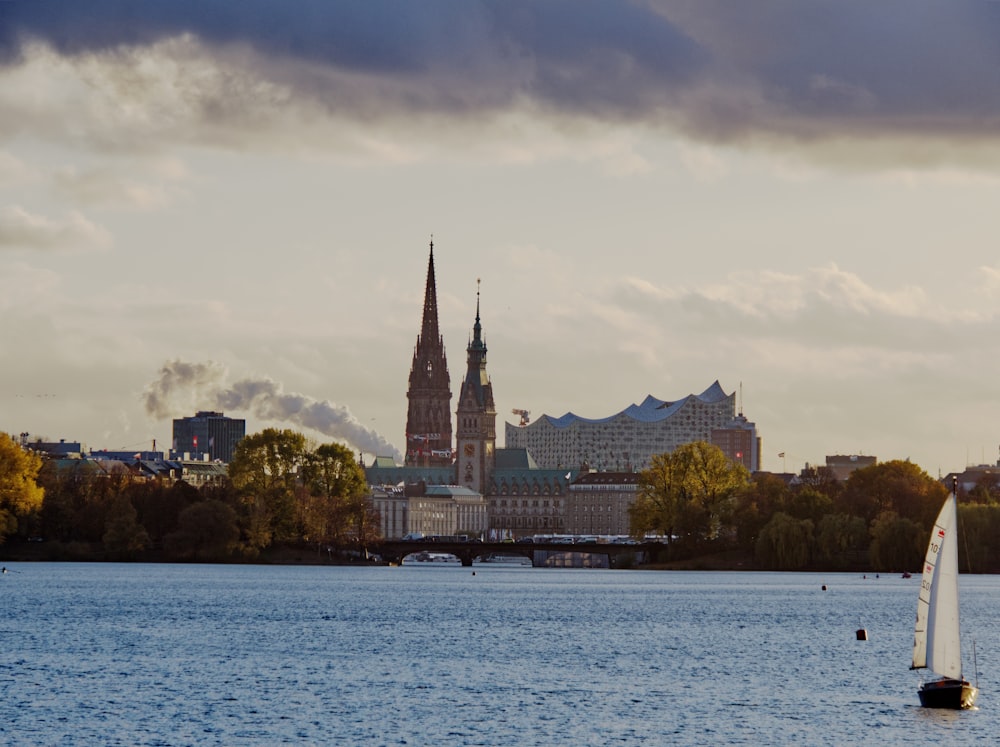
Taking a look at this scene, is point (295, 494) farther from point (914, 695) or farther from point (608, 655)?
point (914, 695)

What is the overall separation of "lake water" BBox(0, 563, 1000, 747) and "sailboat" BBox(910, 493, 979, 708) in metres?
1.80

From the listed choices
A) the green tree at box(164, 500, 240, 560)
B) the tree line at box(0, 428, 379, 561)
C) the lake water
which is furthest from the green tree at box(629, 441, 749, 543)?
the lake water

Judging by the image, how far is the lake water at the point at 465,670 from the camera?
199ft

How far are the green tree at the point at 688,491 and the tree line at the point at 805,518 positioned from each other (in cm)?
10

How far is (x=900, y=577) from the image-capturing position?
184 meters

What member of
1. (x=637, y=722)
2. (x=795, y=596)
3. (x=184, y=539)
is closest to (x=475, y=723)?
(x=637, y=722)

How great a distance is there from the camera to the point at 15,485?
7205 inches

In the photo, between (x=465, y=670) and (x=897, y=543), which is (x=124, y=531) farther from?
(x=465, y=670)

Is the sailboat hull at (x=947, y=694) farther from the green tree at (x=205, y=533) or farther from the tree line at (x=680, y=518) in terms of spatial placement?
the green tree at (x=205, y=533)

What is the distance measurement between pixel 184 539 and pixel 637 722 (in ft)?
433

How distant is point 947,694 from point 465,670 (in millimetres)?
21512

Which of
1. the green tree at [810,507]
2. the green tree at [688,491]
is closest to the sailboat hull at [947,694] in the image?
the green tree at [810,507]

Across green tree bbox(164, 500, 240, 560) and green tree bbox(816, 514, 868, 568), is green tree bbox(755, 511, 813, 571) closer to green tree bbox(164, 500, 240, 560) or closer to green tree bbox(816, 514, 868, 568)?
green tree bbox(816, 514, 868, 568)

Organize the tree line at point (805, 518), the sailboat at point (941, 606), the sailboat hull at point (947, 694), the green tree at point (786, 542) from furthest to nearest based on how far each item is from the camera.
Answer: the green tree at point (786, 542) → the tree line at point (805, 518) → the sailboat hull at point (947, 694) → the sailboat at point (941, 606)
